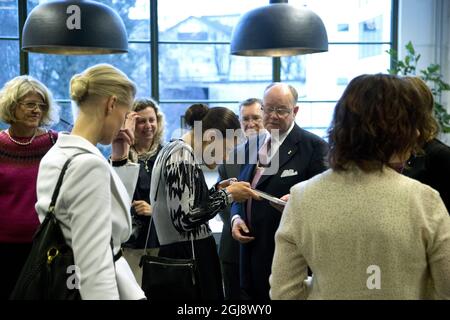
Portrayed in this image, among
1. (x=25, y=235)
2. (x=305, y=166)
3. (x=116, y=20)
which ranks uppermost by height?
(x=116, y=20)

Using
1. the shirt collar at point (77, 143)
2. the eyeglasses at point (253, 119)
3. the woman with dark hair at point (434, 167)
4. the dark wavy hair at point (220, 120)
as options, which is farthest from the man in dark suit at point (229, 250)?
the shirt collar at point (77, 143)

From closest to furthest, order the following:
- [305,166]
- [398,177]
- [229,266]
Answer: [398,177], [305,166], [229,266]

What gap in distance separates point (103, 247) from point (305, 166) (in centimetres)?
174

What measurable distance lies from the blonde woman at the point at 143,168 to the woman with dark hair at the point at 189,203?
0.37 metres

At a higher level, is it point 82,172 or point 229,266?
point 82,172

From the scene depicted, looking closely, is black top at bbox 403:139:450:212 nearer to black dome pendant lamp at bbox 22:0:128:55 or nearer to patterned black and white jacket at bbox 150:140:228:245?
patterned black and white jacket at bbox 150:140:228:245

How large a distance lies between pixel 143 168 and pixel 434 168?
5.68 ft

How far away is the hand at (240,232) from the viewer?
3230mm

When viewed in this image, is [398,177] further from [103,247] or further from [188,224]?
[188,224]

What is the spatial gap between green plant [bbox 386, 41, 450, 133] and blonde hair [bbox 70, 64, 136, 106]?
496cm

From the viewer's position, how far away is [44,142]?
10.4 ft

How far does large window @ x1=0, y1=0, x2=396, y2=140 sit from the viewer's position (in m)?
6.70

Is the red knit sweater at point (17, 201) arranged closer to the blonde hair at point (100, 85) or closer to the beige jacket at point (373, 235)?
the blonde hair at point (100, 85)
